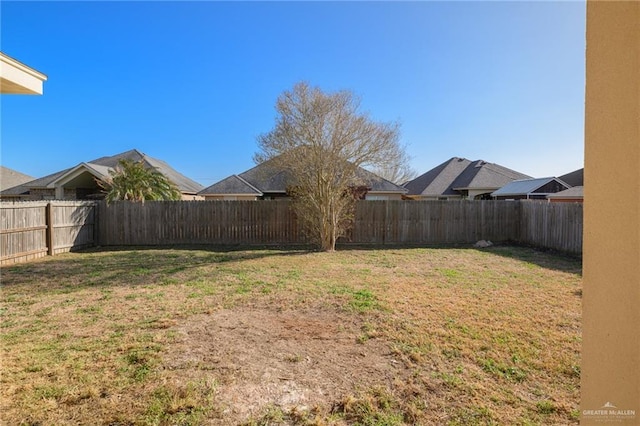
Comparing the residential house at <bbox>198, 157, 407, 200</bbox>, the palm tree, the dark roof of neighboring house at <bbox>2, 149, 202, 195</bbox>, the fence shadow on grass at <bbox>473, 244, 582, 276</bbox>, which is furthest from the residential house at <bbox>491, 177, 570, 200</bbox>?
the dark roof of neighboring house at <bbox>2, 149, 202, 195</bbox>

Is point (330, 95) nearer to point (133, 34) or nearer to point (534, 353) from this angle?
point (133, 34)

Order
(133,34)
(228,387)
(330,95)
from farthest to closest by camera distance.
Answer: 1. (330,95)
2. (133,34)
3. (228,387)

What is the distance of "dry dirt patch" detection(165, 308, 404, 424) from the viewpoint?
267 centimetres

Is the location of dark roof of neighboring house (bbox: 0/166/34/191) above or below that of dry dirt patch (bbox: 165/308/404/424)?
above

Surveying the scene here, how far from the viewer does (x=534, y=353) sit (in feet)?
11.1

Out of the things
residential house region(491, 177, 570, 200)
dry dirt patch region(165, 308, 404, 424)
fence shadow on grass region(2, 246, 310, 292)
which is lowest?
dry dirt patch region(165, 308, 404, 424)

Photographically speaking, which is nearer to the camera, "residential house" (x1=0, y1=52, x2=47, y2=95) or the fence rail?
"residential house" (x1=0, y1=52, x2=47, y2=95)

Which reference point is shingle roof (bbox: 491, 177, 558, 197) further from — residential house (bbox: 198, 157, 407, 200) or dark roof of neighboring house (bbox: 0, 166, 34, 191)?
dark roof of neighboring house (bbox: 0, 166, 34, 191)

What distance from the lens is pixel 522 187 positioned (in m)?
19.2

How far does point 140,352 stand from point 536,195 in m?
20.4

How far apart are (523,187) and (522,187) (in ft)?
0.22

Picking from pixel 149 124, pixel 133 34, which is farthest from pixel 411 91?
pixel 149 124

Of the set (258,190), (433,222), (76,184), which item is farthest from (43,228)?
(433,222)

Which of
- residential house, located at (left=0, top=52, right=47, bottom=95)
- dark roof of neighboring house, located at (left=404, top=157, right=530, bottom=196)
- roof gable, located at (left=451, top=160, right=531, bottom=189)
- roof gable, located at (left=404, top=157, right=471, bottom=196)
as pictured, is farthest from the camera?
roof gable, located at (left=404, top=157, right=471, bottom=196)
